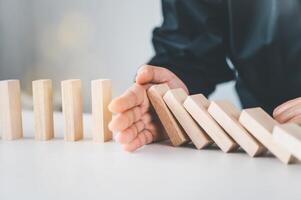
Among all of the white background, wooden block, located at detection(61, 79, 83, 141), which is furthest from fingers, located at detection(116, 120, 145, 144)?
the white background

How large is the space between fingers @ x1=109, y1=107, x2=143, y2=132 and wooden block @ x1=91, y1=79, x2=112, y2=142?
0.06 metres


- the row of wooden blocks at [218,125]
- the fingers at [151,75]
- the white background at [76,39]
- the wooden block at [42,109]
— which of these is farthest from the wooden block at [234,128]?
the white background at [76,39]

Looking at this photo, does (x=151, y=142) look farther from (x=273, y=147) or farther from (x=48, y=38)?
(x=48, y=38)

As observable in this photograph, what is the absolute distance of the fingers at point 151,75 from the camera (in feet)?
2.23

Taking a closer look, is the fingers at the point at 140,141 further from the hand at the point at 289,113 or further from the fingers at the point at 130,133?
the hand at the point at 289,113

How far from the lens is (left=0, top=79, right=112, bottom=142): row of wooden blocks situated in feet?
2.23

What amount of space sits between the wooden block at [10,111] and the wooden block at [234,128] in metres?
0.30

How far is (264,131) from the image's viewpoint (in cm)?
54

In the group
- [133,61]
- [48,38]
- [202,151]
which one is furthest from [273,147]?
[48,38]

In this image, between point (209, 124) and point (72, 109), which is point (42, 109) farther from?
point (209, 124)

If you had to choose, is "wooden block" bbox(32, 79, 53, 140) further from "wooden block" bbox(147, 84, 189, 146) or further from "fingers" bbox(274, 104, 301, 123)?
"fingers" bbox(274, 104, 301, 123)

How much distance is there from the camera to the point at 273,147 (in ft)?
1.80

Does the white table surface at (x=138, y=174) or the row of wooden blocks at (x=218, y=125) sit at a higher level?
the row of wooden blocks at (x=218, y=125)

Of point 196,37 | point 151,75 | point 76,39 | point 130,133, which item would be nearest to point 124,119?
point 130,133
